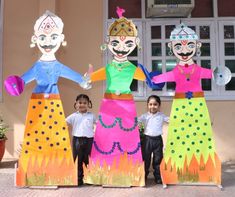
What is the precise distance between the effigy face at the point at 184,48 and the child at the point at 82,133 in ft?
4.12

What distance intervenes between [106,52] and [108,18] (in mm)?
595

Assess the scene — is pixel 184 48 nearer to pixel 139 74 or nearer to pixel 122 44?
pixel 139 74

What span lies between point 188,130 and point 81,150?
1301mm

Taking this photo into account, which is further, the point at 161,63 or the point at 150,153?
the point at 161,63

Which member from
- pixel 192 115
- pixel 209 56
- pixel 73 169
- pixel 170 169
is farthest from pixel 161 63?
pixel 73 169

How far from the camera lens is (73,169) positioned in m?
3.85

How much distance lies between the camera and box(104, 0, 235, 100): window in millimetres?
5590

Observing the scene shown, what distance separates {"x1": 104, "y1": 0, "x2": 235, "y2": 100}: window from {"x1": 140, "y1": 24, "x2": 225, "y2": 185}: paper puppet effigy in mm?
1549

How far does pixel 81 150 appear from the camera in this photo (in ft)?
13.1

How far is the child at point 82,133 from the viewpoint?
399cm

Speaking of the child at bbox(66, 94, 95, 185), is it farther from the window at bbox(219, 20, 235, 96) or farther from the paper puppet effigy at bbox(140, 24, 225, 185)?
the window at bbox(219, 20, 235, 96)

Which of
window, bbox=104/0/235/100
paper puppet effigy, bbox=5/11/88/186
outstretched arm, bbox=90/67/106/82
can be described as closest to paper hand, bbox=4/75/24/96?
paper puppet effigy, bbox=5/11/88/186

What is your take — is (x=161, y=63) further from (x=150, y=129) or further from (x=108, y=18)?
(x=150, y=129)

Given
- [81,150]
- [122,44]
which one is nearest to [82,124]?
[81,150]
